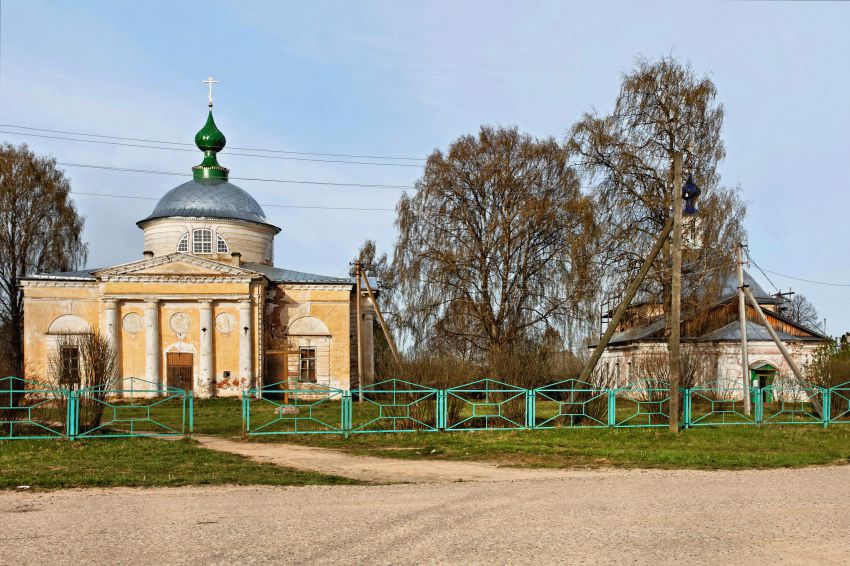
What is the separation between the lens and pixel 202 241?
4034 centimetres

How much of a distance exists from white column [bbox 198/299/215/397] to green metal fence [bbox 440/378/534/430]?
55.0 feet

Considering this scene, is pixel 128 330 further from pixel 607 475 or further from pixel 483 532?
pixel 483 532

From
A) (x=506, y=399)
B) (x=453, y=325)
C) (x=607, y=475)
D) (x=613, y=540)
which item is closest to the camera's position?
(x=613, y=540)

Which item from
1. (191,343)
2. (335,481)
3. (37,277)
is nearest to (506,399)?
(335,481)

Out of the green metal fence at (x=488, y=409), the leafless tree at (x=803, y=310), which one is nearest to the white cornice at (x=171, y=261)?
the green metal fence at (x=488, y=409)

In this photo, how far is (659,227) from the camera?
2961 centimetres

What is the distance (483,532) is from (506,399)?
13.0 meters

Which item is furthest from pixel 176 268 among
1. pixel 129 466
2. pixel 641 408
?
pixel 129 466

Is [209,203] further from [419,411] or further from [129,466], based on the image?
[129,466]

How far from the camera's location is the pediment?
34781 millimetres

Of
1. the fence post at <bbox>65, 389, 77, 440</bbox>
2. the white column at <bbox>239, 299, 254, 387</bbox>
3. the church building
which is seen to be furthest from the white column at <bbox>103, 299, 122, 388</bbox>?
the fence post at <bbox>65, 389, 77, 440</bbox>

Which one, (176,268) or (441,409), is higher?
(176,268)

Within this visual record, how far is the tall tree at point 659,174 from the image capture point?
2928 cm

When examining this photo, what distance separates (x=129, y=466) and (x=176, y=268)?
22745 mm
